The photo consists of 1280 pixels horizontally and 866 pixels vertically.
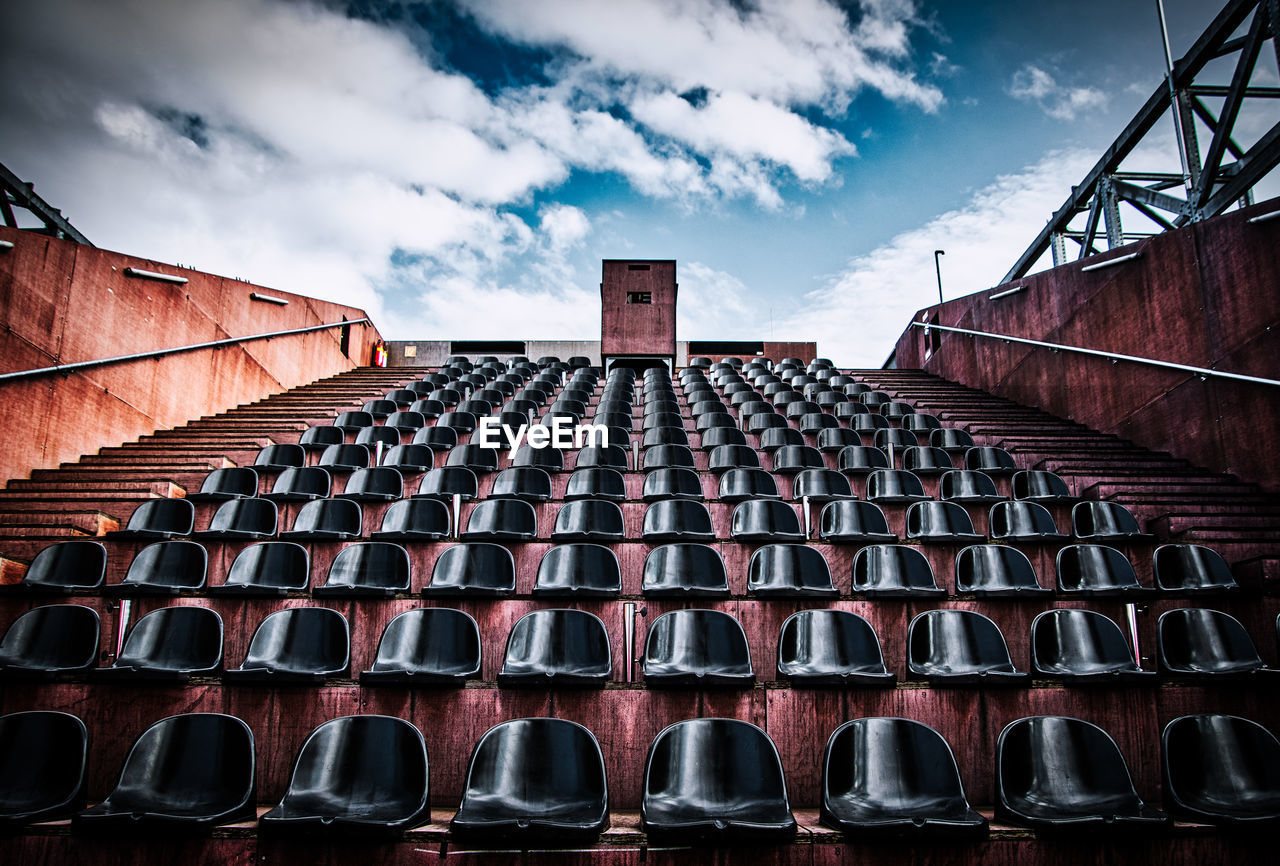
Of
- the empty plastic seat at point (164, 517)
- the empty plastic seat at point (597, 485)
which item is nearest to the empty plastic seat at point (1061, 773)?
the empty plastic seat at point (597, 485)

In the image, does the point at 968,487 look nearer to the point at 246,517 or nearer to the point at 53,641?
the point at 246,517

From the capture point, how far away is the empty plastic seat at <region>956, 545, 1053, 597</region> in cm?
321

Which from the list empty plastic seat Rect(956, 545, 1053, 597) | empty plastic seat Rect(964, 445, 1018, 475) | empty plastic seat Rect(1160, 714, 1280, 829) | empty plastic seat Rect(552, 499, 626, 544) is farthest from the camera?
empty plastic seat Rect(964, 445, 1018, 475)

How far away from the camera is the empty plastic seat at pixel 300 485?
4.21 meters

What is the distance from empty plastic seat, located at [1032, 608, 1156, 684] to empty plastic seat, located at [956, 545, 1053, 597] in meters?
0.29

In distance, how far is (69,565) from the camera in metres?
3.28

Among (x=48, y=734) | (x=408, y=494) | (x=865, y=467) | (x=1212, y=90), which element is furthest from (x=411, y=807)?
(x=1212, y=90)

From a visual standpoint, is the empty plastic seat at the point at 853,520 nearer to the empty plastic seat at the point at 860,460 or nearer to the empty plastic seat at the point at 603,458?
the empty plastic seat at the point at 860,460

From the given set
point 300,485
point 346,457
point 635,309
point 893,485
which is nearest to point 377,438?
point 346,457

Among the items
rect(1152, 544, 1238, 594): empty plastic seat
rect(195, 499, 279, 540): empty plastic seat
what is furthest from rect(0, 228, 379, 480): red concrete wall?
rect(1152, 544, 1238, 594): empty plastic seat

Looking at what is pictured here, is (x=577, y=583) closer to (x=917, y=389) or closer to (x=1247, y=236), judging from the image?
(x=1247, y=236)

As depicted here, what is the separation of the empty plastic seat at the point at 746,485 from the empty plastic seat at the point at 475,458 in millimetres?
1694

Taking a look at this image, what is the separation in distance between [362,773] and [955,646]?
2244mm

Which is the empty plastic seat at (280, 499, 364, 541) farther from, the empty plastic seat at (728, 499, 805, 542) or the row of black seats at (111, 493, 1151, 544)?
the empty plastic seat at (728, 499, 805, 542)
